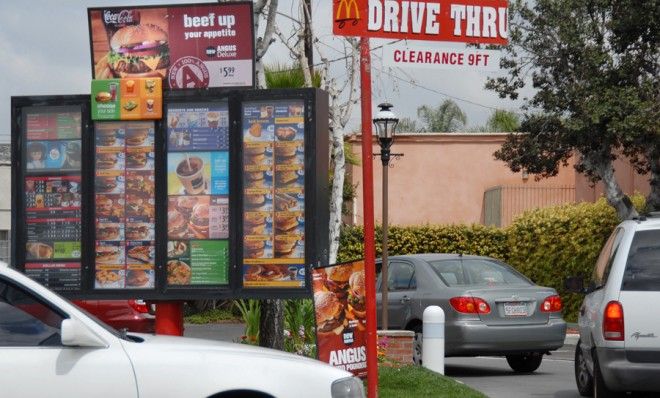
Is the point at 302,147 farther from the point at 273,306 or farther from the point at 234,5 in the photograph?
the point at 273,306

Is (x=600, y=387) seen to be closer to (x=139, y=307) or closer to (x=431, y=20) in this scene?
(x=431, y=20)

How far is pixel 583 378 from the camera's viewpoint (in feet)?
44.3

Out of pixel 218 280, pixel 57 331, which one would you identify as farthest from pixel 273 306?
pixel 57 331

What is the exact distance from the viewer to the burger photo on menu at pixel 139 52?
11578 mm

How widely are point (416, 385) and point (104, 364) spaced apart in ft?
19.2

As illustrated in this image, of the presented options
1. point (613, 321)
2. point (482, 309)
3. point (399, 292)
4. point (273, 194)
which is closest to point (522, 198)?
point (399, 292)

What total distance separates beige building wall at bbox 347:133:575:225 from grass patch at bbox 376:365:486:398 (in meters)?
24.2

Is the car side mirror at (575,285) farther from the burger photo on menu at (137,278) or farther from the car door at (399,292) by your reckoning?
the car door at (399,292)

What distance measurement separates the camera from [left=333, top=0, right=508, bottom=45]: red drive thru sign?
8844 mm

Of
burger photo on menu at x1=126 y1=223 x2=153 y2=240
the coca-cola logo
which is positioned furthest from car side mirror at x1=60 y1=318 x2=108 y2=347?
the coca-cola logo

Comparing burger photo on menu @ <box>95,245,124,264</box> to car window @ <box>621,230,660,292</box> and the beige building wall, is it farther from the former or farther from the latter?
the beige building wall

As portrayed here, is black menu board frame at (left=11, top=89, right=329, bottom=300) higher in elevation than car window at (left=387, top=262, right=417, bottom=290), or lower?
higher

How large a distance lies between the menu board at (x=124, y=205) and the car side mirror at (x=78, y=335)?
4153 mm

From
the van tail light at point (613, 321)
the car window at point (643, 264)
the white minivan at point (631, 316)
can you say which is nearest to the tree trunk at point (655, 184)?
the white minivan at point (631, 316)
